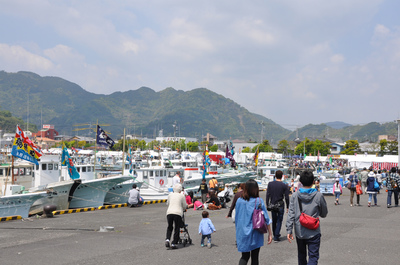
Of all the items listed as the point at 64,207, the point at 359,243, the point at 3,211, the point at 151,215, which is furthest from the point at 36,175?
the point at 359,243

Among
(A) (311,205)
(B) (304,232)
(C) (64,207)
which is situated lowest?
(C) (64,207)

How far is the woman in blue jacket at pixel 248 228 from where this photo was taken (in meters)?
6.23

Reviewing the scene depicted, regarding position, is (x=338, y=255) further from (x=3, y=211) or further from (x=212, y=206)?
(x=3, y=211)

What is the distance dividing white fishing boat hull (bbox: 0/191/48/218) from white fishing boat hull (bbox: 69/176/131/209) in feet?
11.9

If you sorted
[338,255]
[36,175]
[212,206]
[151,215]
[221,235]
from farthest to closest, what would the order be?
[36,175] → [212,206] → [151,215] → [221,235] → [338,255]

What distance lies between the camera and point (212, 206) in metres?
19.4

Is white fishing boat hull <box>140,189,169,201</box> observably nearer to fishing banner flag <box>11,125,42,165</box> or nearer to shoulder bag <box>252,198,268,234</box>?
fishing banner flag <box>11,125,42,165</box>

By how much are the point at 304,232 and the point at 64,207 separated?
59.9ft

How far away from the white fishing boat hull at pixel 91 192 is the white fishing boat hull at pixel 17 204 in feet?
11.9

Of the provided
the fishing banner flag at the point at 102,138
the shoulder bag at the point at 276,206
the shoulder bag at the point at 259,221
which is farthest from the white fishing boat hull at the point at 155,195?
the shoulder bag at the point at 259,221

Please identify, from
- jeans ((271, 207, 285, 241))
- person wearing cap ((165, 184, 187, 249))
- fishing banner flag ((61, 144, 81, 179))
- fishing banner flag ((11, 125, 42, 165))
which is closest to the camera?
person wearing cap ((165, 184, 187, 249))

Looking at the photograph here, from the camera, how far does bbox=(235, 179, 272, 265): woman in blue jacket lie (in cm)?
623

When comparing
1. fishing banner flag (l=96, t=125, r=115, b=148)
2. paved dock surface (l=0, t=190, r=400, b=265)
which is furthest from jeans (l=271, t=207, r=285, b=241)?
fishing banner flag (l=96, t=125, r=115, b=148)

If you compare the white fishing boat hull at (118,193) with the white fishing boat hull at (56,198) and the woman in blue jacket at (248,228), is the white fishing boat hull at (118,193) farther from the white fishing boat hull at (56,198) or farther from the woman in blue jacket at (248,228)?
the woman in blue jacket at (248,228)
